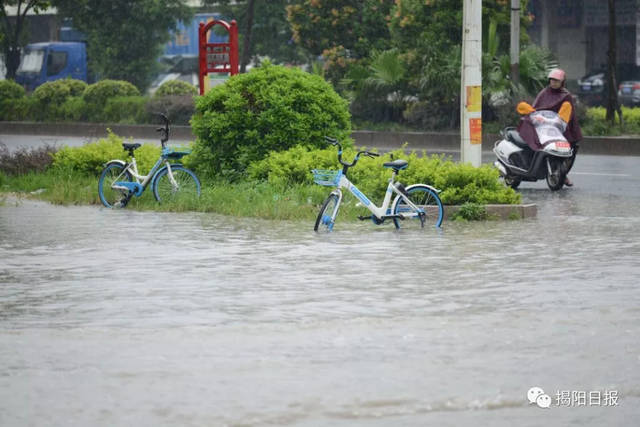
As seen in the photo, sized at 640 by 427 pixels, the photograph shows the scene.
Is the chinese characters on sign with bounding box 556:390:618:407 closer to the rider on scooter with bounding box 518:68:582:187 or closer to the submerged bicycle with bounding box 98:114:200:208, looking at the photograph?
the submerged bicycle with bounding box 98:114:200:208

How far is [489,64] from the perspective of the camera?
2886cm

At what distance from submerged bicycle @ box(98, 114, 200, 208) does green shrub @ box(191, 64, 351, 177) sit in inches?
31.2

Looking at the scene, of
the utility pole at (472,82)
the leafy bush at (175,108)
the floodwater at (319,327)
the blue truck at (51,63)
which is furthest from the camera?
the blue truck at (51,63)

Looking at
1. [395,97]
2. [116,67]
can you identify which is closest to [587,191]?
[395,97]

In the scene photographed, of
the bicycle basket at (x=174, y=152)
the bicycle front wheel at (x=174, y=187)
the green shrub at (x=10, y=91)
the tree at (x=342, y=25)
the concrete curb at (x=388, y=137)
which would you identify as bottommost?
the concrete curb at (x=388, y=137)

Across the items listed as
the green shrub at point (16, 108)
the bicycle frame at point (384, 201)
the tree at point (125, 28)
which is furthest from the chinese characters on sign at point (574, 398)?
the tree at point (125, 28)

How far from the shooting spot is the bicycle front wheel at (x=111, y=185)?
54.1 ft

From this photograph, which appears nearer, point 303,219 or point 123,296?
point 123,296

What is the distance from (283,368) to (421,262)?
4.29 metres

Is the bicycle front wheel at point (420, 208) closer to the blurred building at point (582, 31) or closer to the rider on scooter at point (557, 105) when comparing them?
the rider on scooter at point (557, 105)

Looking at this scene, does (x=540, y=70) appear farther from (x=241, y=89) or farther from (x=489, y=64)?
(x=241, y=89)

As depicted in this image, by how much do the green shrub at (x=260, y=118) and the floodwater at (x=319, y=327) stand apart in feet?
12.0

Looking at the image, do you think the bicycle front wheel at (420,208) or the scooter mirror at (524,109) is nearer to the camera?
the bicycle front wheel at (420,208)

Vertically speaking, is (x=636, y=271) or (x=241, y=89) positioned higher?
(x=241, y=89)
